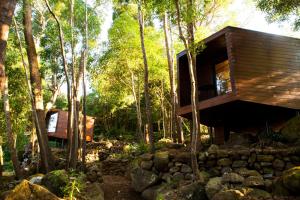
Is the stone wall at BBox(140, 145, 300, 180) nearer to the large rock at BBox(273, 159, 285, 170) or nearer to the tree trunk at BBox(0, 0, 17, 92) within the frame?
the large rock at BBox(273, 159, 285, 170)

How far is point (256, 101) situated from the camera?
36.2ft

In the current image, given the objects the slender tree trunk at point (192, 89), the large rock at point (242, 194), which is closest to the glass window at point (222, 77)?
the slender tree trunk at point (192, 89)

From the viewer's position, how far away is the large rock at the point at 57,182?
28.6 ft

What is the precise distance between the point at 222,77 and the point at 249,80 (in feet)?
8.46

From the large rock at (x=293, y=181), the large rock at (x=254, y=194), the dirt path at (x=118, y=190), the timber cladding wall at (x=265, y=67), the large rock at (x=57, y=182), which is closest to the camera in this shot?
the large rock at (x=293, y=181)

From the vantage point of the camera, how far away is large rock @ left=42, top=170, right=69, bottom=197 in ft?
28.6

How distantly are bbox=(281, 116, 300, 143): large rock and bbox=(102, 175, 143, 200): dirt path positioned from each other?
520 centimetres

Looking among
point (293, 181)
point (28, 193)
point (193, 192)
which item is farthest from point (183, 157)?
point (28, 193)

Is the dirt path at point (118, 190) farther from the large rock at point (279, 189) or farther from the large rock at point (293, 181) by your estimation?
the large rock at point (293, 181)

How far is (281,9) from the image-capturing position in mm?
12844

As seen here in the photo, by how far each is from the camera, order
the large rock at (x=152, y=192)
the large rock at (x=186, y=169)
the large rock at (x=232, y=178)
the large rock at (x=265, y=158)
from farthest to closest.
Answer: the large rock at (x=186, y=169) < the large rock at (x=152, y=192) < the large rock at (x=265, y=158) < the large rock at (x=232, y=178)

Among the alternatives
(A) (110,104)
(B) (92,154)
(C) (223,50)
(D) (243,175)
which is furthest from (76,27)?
(A) (110,104)

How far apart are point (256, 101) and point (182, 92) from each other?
10.8 feet

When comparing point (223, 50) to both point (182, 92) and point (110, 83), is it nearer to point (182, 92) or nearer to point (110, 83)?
point (182, 92)
